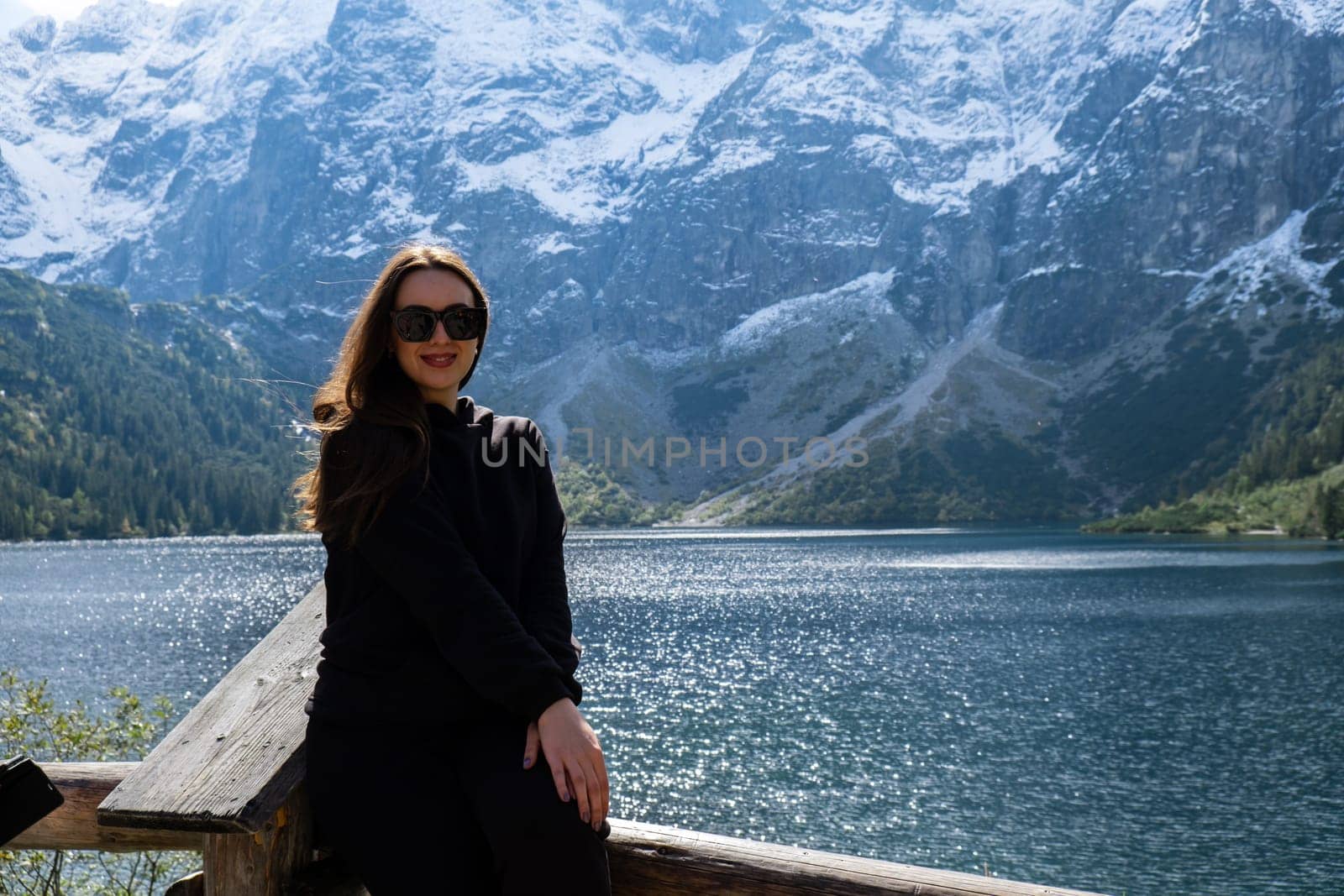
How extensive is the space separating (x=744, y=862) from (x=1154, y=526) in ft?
556

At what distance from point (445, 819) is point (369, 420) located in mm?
1408

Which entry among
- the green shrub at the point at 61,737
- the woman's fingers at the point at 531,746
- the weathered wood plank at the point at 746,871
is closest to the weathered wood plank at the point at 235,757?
the woman's fingers at the point at 531,746

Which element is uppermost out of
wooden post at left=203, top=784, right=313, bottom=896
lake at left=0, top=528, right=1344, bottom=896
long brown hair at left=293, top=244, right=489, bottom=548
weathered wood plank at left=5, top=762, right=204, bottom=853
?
long brown hair at left=293, top=244, right=489, bottom=548

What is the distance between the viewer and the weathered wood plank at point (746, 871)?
130 inches

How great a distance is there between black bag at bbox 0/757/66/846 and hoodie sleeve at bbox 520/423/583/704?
5.00 feet

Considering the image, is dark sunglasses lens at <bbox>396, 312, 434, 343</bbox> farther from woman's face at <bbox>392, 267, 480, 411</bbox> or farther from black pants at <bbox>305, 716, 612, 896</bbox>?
black pants at <bbox>305, 716, 612, 896</bbox>

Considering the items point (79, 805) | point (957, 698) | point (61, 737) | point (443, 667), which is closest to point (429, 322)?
point (443, 667)

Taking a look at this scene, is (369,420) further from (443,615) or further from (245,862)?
(245,862)

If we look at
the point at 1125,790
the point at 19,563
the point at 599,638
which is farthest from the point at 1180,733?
the point at 19,563

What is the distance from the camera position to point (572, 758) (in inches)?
130

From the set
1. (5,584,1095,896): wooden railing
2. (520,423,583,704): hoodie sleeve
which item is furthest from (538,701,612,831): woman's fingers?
(5,584,1095,896): wooden railing

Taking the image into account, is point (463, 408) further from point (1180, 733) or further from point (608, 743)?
point (1180, 733)

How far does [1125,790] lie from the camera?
26.8m

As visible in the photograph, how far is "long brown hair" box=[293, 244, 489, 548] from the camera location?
3.55 metres
